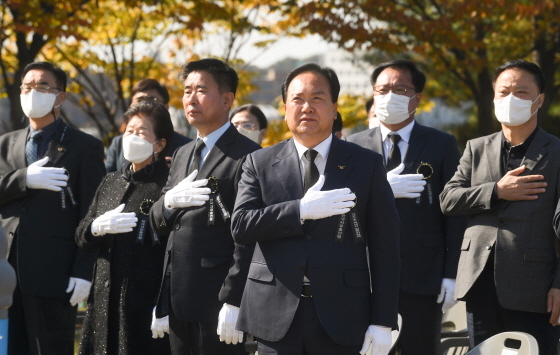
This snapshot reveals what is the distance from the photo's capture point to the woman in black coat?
4.54 meters

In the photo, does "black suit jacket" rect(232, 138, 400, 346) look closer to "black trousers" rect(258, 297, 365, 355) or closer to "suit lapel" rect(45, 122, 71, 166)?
"black trousers" rect(258, 297, 365, 355)

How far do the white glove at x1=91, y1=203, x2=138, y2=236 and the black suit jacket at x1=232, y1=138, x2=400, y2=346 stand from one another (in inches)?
47.8

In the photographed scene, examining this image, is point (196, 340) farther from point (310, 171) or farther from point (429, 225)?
point (429, 225)

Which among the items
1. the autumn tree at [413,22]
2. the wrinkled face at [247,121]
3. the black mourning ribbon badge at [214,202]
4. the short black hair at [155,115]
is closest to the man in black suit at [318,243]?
the black mourning ribbon badge at [214,202]

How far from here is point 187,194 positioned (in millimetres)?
4008

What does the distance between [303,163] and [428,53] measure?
25.6ft

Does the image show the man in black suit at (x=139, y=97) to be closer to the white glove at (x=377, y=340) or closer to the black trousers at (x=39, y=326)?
the black trousers at (x=39, y=326)

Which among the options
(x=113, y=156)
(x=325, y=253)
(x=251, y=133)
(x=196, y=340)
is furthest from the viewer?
(x=251, y=133)

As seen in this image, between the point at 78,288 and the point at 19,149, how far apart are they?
45.9 inches

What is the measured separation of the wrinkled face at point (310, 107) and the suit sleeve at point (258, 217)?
0.34 m

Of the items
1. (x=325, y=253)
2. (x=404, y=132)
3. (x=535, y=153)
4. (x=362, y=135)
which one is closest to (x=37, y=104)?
(x=362, y=135)

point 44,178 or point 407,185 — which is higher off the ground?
point 44,178

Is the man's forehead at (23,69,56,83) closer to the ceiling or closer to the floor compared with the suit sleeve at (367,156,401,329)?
closer to the ceiling

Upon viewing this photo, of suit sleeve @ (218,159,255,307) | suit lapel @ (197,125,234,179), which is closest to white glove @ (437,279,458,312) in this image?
suit sleeve @ (218,159,255,307)
